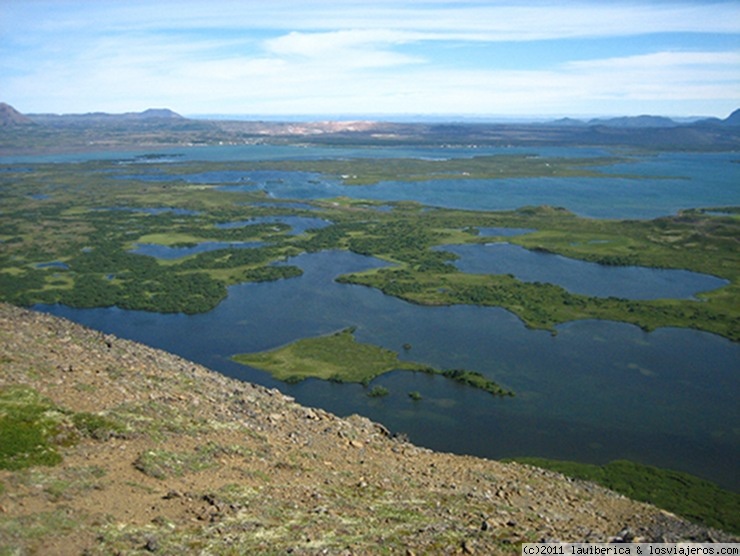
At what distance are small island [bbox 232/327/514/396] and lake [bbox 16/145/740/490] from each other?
80 cm

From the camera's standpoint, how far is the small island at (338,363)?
38531 millimetres

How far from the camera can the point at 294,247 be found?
74312mm

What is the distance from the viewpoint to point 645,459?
3034 cm

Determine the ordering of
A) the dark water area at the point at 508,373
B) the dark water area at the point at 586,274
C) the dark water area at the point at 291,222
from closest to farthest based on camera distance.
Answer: the dark water area at the point at 508,373 → the dark water area at the point at 586,274 → the dark water area at the point at 291,222

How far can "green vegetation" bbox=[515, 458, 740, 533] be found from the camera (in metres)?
25.3

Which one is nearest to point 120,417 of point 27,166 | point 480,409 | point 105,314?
point 480,409

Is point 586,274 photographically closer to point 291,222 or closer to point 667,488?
point 667,488

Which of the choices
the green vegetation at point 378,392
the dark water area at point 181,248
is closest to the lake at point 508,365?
the green vegetation at point 378,392

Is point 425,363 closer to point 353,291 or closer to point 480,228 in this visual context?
point 353,291

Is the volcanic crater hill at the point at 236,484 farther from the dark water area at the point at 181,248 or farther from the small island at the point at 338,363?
the dark water area at the point at 181,248

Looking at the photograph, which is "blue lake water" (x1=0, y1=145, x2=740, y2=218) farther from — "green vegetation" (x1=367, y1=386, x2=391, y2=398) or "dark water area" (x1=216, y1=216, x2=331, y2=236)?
"green vegetation" (x1=367, y1=386, x2=391, y2=398)

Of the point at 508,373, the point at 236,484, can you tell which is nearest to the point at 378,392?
the point at 508,373

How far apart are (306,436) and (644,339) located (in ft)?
107

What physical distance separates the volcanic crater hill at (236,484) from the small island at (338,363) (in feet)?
42.0
